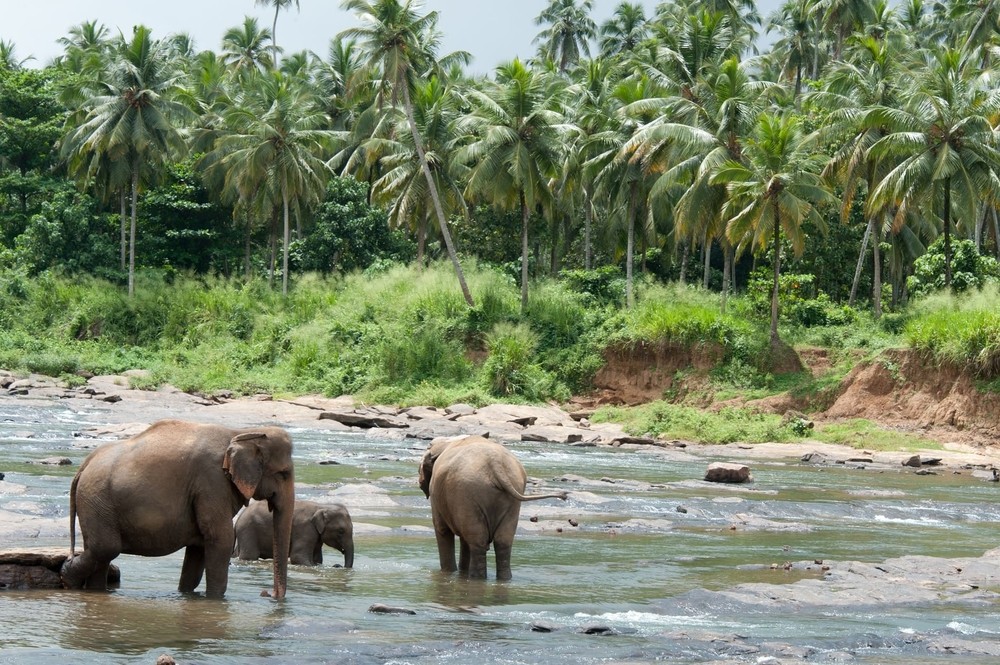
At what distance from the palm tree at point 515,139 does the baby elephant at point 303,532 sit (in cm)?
3011

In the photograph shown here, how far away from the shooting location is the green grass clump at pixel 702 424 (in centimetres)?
3388

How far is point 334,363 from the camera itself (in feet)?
141

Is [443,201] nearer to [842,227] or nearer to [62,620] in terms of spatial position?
[842,227]

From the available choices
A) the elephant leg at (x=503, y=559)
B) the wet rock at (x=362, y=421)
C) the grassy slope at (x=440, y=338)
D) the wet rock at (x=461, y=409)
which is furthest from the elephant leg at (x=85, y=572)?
the grassy slope at (x=440, y=338)

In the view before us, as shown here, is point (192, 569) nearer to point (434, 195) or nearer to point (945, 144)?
point (945, 144)

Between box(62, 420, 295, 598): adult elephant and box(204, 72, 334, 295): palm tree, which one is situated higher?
box(204, 72, 334, 295): palm tree

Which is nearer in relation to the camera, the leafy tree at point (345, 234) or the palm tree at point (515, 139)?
the palm tree at point (515, 139)

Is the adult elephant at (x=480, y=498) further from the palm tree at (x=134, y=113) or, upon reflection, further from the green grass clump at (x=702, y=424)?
the palm tree at (x=134, y=113)

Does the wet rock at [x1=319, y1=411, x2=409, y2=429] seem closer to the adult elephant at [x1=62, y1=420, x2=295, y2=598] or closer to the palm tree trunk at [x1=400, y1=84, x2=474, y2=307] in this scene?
the palm tree trunk at [x1=400, y1=84, x2=474, y2=307]

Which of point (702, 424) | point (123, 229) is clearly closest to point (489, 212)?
point (123, 229)

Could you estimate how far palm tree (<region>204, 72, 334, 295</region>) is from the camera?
4866 cm

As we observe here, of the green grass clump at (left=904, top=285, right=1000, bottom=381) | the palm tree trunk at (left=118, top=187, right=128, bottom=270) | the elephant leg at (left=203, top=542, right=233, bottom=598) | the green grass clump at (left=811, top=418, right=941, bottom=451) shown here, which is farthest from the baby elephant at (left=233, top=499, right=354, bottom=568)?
the palm tree trunk at (left=118, top=187, right=128, bottom=270)

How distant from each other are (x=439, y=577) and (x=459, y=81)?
5444cm

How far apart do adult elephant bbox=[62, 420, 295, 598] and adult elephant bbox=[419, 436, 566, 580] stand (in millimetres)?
2102
